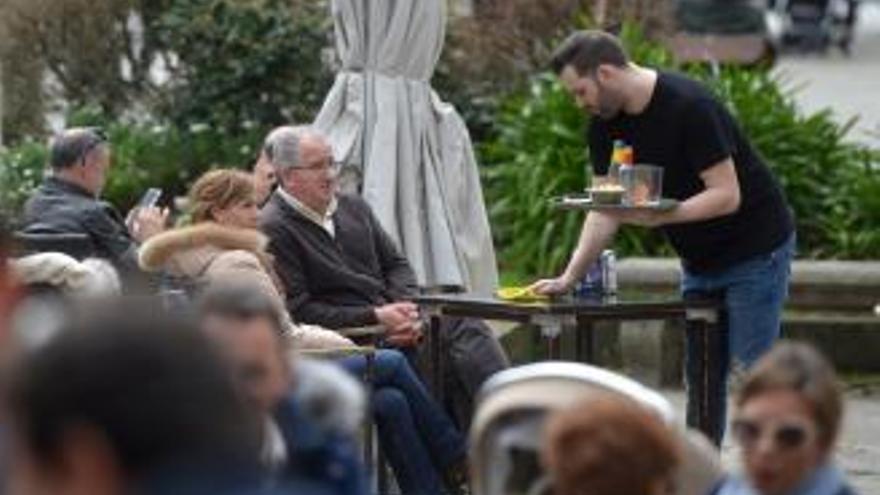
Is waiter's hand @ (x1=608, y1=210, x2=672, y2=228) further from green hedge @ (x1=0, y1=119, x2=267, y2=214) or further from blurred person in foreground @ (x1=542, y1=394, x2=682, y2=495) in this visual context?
green hedge @ (x1=0, y1=119, x2=267, y2=214)

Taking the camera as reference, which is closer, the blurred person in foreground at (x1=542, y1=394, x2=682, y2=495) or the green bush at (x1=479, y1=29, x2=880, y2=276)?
the blurred person in foreground at (x1=542, y1=394, x2=682, y2=495)

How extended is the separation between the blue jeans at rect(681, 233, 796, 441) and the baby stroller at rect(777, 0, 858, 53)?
3116 centimetres

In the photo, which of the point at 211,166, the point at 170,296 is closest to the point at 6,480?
the point at 170,296

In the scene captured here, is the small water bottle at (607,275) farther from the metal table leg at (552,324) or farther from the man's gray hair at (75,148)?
the man's gray hair at (75,148)

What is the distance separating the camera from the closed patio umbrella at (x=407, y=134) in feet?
35.4

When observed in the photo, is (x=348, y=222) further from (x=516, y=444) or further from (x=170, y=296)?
(x=516, y=444)

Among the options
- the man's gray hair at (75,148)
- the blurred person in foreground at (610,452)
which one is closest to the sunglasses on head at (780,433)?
the blurred person in foreground at (610,452)

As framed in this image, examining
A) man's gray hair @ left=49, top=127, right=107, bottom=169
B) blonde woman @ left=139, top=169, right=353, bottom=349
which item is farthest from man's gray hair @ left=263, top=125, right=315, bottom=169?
man's gray hair @ left=49, top=127, right=107, bottom=169

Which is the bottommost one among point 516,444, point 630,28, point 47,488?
point 630,28

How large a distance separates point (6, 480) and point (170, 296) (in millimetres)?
4060

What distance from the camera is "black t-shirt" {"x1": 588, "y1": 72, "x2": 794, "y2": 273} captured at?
8570 mm

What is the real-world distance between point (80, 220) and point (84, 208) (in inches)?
3.3

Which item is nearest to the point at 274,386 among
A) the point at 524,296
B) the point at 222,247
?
the point at 222,247

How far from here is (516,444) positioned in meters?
4.52
